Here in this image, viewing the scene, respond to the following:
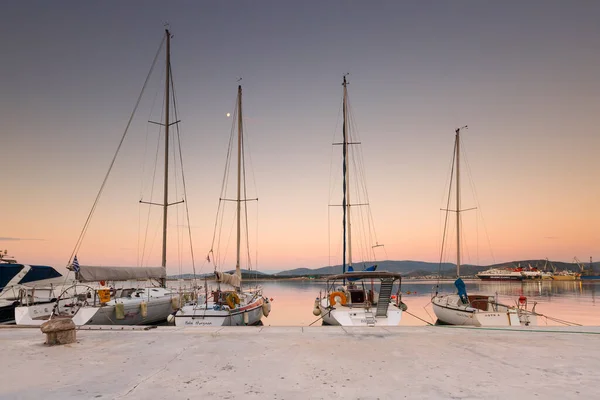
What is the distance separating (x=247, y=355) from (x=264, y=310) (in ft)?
62.8

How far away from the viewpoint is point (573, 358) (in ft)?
25.0

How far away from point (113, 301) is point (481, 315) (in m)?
19.4

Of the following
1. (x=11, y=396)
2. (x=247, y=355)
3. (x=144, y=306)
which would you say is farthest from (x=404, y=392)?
(x=144, y=306)

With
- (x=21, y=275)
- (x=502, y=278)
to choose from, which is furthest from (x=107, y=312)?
(x=502, y=278)

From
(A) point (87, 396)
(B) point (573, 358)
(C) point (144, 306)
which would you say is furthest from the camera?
(C) point (144, 306)

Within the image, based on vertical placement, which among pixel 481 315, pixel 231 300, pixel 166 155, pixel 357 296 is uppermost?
pixel 166 155

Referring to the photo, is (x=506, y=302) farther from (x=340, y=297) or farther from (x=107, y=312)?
(x=107, y=312)

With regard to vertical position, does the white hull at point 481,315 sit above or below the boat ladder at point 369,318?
below

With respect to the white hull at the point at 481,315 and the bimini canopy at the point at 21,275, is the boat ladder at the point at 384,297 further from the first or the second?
the bimini canopy at the point at 21,275

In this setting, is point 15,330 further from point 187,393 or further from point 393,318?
point 393,318

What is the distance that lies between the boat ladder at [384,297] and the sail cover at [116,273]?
1370 cm

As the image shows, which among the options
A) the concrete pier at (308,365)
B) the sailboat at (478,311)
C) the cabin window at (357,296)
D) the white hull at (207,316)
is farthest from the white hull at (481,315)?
the white hull at (207,316)

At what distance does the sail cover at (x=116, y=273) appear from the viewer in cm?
1836

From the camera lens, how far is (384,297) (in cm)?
1753
